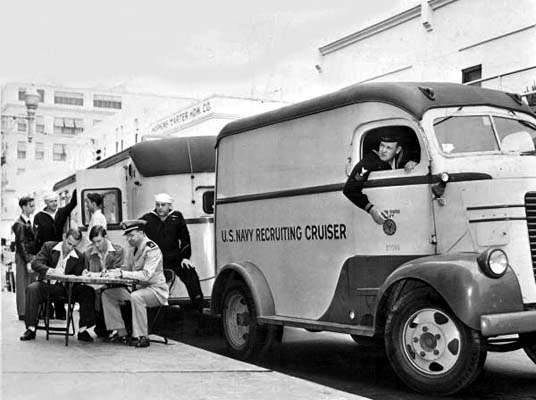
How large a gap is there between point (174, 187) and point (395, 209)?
560 cm

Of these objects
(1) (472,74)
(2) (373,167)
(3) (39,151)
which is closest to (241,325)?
(2) (373,167)

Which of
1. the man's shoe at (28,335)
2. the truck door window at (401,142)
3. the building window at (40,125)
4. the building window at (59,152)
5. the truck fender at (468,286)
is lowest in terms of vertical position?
the man's shoe at (28,335)

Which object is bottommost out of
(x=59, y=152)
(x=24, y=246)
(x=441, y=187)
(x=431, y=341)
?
(x=431, y=341)

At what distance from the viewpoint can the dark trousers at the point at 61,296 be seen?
31.3ft

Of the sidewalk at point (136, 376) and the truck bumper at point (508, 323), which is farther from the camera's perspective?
the truck bumper at point (508, 323)

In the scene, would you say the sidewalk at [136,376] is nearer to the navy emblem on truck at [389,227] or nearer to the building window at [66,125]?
the navy emblem on truck at [389,227]

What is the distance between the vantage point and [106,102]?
81.6 m

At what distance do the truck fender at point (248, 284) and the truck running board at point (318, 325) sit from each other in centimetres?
12

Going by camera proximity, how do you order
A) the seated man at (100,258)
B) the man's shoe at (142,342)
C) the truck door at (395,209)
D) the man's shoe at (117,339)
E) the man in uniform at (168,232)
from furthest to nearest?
the man in uniform at (168,232)
the seated man at (100,258)
the man's shoe at (117,339)
the man's shoe at (142,342)
the truck door at (395,209)

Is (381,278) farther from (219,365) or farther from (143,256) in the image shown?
(143,256)

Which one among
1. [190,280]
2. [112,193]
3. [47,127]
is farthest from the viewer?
[47,127]

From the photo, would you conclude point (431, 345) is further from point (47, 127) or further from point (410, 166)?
point (47, 127)

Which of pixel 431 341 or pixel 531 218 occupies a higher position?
pixel 531 218

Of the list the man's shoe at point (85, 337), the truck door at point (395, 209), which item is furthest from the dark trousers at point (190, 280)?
the truck door at point (395, 209)
